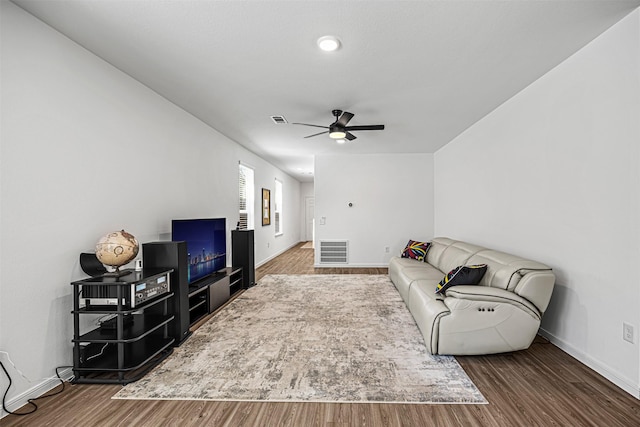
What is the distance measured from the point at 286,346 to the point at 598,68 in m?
3.50

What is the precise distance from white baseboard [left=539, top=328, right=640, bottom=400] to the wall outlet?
27 cm

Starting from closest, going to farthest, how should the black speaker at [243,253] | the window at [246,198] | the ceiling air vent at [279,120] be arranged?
the ceiling air vent at [279,120] < the black speaker at [243,253] < the window at [246,198]

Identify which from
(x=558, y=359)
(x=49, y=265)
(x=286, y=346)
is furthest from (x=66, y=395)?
(x=558, y=359)

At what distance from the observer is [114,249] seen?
2.28m

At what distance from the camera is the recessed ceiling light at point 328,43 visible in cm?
230

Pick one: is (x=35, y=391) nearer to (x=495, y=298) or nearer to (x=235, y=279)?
(x=235, y=279)

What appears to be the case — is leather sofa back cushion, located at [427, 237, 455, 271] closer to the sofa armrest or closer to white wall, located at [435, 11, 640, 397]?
white wall, located at [435, 11, 640, 397]

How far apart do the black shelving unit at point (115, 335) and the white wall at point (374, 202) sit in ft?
15.2

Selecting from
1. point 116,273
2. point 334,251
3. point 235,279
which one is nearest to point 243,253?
point 235,279

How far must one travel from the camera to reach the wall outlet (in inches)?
83.1

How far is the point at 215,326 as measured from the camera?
339 centimetres

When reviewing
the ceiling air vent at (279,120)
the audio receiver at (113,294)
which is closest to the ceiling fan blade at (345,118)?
the ceiling air vent at (279,120)

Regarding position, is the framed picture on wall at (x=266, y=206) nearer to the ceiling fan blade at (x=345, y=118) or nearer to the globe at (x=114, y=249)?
the ceiling fan blade at (x=345, y=118)

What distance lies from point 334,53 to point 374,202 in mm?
4647
